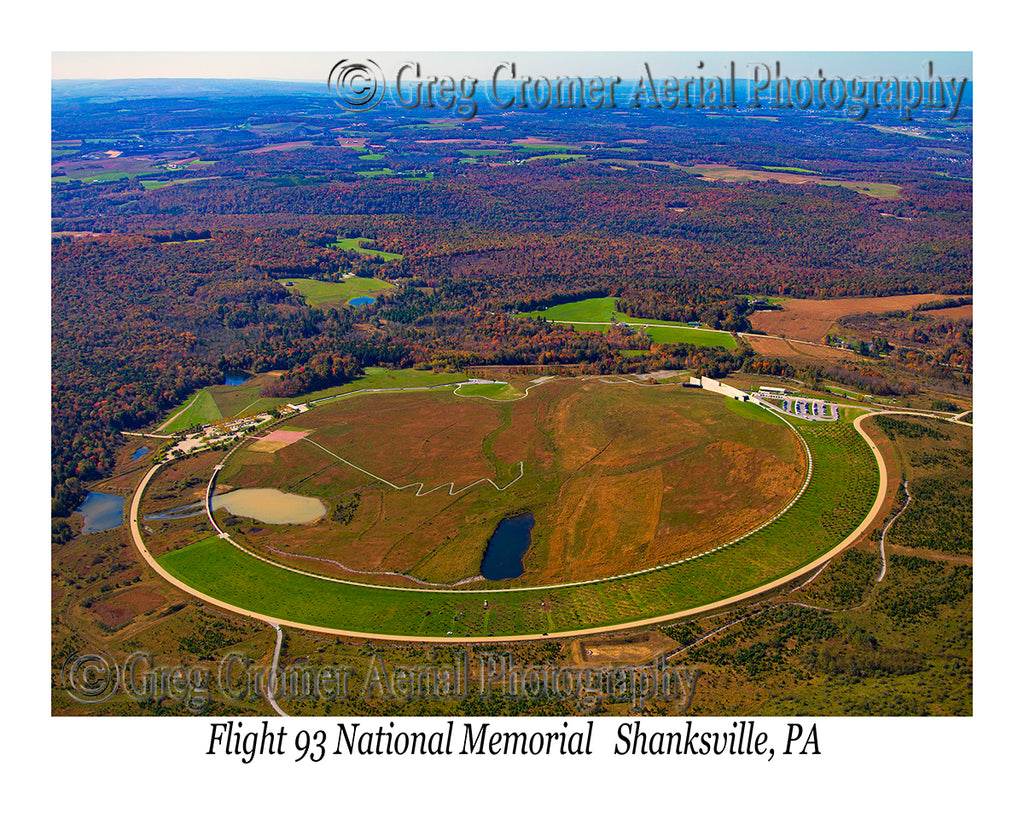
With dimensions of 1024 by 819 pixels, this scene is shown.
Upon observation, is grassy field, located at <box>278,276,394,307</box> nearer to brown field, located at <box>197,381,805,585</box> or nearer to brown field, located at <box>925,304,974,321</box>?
brown field, located at <box>197,381,805,585</box>

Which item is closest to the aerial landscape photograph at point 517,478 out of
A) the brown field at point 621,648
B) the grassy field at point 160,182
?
the brown field at point 621,648

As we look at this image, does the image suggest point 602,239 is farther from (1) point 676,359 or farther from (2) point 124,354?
(2) point 124,354

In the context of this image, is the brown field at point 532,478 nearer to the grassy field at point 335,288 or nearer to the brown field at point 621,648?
the brown field at point 621,648

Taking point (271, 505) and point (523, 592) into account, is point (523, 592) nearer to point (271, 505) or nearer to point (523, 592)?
point (523, 592)

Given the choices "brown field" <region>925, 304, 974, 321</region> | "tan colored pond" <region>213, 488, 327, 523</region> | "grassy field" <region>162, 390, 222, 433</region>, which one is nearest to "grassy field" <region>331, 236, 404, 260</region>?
"grassy field" <region>162, 390, 222, 433</region>

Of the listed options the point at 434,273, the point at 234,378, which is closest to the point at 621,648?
Answer: the point at 234,378
